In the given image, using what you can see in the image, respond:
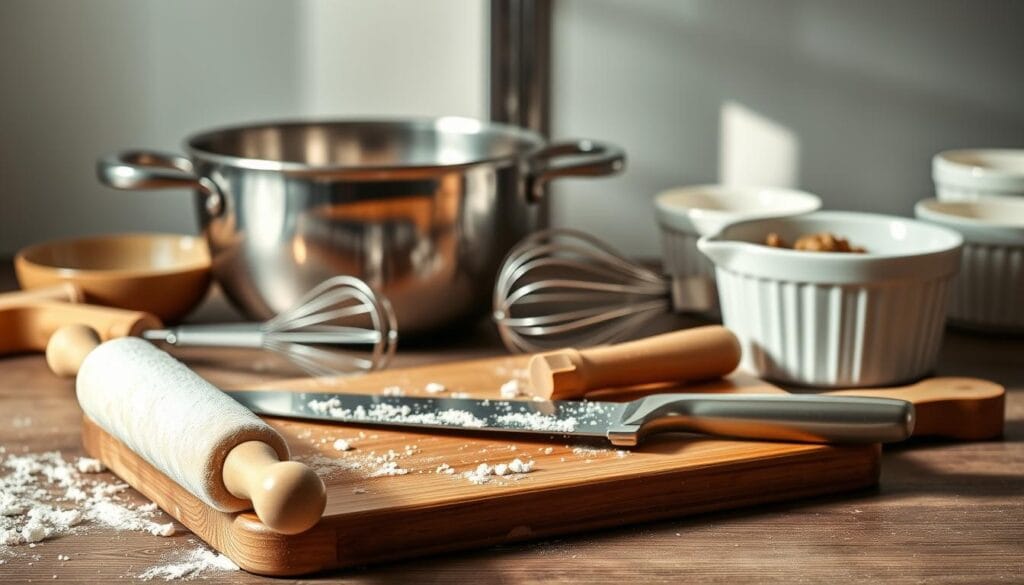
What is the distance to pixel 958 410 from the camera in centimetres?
73

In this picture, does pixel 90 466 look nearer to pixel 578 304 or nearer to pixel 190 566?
pixel 190 566

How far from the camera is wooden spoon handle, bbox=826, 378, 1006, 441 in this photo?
725 mm

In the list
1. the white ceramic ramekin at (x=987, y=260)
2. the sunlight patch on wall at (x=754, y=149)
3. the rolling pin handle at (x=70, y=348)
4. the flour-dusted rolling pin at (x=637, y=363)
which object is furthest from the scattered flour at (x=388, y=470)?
the sunlight patch on wall at (x=754, y=149)

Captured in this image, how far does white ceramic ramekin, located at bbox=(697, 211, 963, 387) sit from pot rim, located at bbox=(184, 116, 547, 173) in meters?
0.18

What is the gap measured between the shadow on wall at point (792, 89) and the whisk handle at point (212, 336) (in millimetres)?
464

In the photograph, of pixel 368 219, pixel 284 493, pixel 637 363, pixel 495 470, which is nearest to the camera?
pixel 284 493

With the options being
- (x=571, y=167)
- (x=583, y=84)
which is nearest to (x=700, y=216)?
(x=571, y=167)

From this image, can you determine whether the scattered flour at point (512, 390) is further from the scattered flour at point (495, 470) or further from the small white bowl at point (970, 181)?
the small white bowl at point (970, 181)

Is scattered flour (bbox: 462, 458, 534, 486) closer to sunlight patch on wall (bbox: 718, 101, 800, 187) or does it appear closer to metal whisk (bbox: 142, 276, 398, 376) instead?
metal whisk (bbox: 142, 276, 398, 376)

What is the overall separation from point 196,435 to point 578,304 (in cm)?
51

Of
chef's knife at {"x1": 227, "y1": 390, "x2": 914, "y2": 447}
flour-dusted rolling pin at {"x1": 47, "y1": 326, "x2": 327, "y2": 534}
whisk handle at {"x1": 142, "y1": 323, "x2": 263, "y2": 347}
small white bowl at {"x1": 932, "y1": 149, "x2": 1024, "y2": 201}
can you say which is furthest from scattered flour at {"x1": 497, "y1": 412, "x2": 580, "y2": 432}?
small white bowl at {"x1": 932, "y1": 149, "x2": 1024, "y2": 201}

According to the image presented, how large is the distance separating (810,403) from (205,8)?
2.52 ft

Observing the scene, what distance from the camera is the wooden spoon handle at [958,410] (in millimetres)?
725

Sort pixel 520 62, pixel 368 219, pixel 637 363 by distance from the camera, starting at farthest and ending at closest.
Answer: pixel 520 62
pixel 368 219
pixel 637 363
